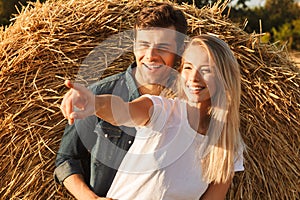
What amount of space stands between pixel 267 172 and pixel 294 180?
0.44 ft

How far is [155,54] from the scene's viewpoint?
6.89ft

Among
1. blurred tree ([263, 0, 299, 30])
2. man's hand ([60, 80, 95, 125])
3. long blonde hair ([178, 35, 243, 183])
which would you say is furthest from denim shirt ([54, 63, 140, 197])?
blurred tree ([263, 0, 299, 30])

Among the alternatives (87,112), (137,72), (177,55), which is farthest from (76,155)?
(87,112)

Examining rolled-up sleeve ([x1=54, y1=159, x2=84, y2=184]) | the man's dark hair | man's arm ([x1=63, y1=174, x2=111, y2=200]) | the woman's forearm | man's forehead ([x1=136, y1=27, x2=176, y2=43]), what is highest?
the man's dark hair

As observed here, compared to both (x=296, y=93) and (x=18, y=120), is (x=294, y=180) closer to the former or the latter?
(x=296, y=93)

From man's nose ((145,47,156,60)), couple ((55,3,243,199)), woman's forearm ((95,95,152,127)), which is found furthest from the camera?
man's nose ((145,47,156,60))

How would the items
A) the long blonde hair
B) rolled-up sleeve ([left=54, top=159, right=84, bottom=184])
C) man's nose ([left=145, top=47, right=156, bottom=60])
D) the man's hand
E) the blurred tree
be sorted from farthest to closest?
the blurred tree
rolled-up sleeve ([left=54, top=159, right=84, bottom=184])
man's nose ([left=145, top=47, right=156, bottom=60])
the long blonde hair
the man's hand

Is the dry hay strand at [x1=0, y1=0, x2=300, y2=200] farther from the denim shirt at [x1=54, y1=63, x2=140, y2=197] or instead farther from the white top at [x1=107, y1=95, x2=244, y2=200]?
the white top at [x1=107, y1=95, x2=244, y2=200]

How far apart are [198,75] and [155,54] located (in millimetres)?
307

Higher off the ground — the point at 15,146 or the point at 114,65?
the point at 114,65

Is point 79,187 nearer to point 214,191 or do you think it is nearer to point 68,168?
point 68,168

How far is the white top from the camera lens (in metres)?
1.77

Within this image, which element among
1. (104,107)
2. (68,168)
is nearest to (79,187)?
(68,168)

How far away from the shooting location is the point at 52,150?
272 cm
